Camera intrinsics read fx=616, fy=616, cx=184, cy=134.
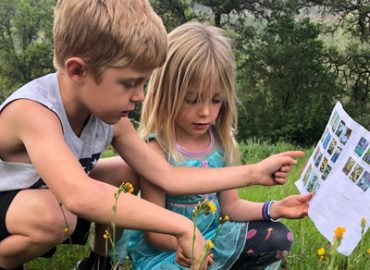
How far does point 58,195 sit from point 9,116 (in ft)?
1.33

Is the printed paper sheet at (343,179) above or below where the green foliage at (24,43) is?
above

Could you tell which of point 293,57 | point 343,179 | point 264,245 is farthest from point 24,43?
point 343,179

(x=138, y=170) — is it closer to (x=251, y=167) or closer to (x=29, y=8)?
(x=251, y=167)

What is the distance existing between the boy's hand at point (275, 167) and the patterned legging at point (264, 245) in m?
0.22

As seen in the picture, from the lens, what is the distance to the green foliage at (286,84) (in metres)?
19.7

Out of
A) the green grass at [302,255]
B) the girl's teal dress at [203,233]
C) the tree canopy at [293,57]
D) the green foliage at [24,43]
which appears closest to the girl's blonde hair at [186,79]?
the girl's teal dress at [203,233]

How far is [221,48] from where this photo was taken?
2645 millimetres

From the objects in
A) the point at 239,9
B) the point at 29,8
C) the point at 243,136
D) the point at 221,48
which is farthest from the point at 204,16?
the point at 221,48

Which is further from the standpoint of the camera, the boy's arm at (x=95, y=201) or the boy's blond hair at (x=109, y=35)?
the boy's blond hair at (x=109, y=35)

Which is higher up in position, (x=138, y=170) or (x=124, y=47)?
(x=124, y=47)

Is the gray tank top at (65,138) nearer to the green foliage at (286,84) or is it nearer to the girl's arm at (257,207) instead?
the girl's arm at (257,207)

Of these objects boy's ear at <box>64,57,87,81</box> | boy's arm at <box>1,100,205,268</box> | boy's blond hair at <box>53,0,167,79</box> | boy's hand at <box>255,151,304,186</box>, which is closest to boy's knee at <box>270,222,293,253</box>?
boy's hand at <box>255,151,304,186</box>

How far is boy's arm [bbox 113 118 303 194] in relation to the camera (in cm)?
240

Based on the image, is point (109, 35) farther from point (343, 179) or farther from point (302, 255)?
point (302, 255)
